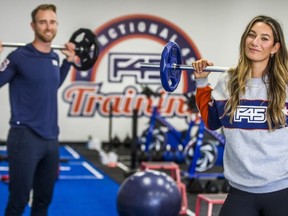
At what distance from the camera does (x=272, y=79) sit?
7.63 ft

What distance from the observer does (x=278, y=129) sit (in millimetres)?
2270

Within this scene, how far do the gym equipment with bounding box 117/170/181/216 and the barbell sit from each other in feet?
4.20

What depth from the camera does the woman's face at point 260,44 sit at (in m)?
2.34

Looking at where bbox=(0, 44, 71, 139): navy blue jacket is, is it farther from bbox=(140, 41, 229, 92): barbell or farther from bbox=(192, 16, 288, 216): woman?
bbox=(192, 16, 288, 216): woman

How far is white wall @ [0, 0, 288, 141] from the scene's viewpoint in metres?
9.44

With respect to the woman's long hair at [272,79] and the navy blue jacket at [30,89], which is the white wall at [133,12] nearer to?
the navy blue jacket at [30,89]

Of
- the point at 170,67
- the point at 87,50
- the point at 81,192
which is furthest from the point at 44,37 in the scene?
the point at 81,192

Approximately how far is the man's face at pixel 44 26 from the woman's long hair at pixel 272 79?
1284mm

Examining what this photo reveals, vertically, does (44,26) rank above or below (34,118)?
above

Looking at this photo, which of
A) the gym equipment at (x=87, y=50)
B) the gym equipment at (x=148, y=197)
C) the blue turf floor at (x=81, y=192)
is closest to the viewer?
the gym equipment at (x=148, y=197)

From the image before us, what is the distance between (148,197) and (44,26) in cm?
135

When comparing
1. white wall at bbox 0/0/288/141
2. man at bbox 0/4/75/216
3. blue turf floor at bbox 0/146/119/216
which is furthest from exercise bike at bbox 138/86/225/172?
man at bbox 0/4/75/216

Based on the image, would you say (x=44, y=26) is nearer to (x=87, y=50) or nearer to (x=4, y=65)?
(x=4, y=65)

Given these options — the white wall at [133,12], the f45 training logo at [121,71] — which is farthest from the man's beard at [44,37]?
the f45 training logo at [121,71]
